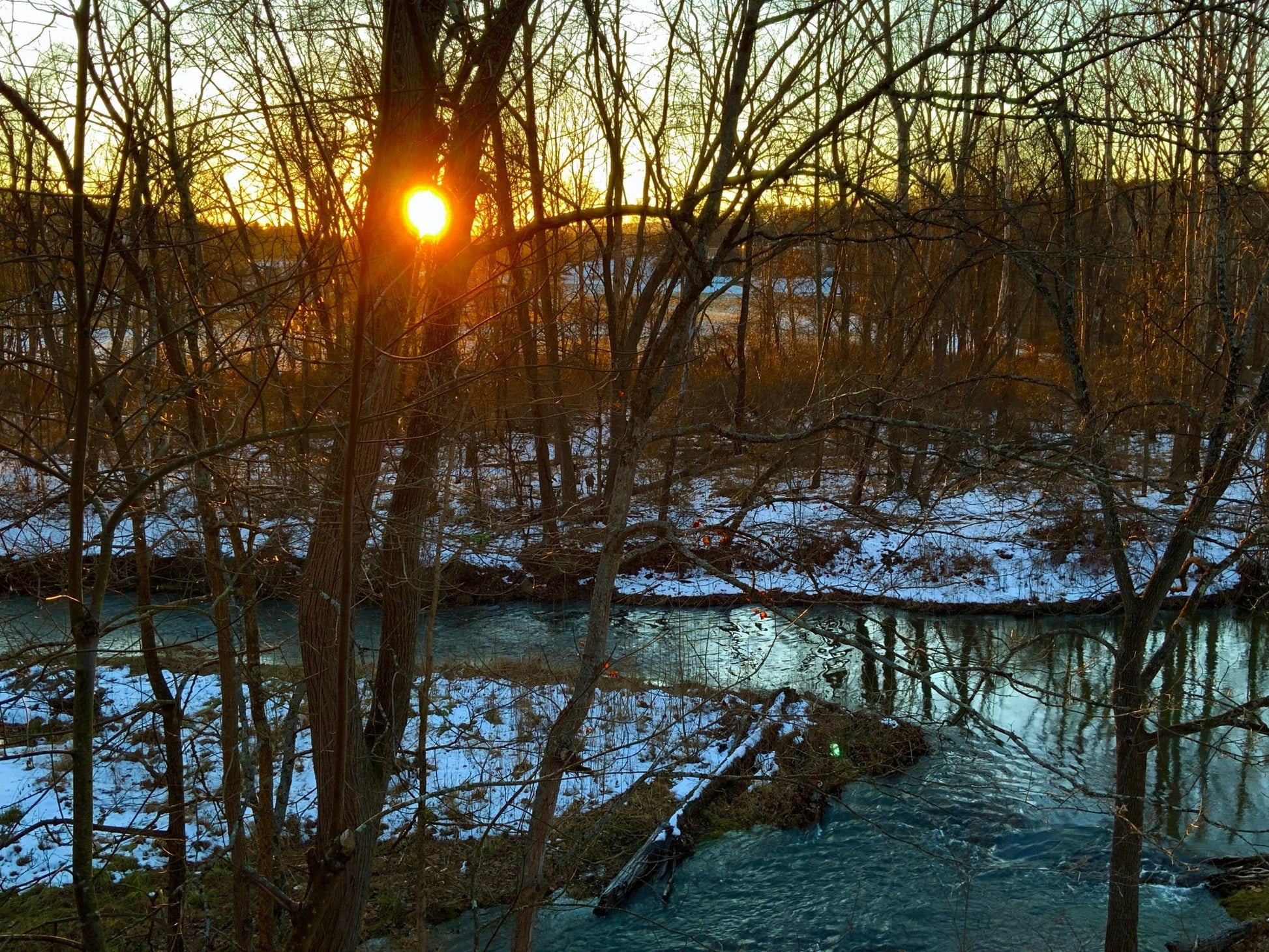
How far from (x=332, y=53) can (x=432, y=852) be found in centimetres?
712

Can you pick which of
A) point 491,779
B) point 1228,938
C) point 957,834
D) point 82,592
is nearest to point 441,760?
point 491,779

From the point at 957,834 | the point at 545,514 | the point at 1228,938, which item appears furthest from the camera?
the point at 545,514

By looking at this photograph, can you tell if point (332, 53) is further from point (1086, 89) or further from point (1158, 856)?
point (1158, 856)

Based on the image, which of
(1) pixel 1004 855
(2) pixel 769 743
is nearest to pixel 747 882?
(2) pixel 769 743

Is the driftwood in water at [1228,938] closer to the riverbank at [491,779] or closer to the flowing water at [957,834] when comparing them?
the flowing water at [957,834]

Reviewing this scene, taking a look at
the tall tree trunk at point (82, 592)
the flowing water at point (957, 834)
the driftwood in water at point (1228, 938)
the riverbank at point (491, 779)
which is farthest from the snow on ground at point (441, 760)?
the tall tree trunk at point (82, 592)

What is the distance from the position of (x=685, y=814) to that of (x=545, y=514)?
4.40m

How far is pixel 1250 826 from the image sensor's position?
8.94 metres

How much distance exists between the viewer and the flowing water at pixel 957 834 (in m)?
7.52

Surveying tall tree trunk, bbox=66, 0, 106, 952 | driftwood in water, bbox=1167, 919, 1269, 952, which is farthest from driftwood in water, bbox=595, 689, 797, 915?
tall tree trunk, bbox=66, 0, 106, 952

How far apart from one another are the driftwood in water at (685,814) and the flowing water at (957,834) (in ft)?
0.59

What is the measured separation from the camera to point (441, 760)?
9.97 m

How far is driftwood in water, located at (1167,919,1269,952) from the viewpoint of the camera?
22.9 ft

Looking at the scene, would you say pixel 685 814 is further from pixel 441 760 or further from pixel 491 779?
pixel 441 760
